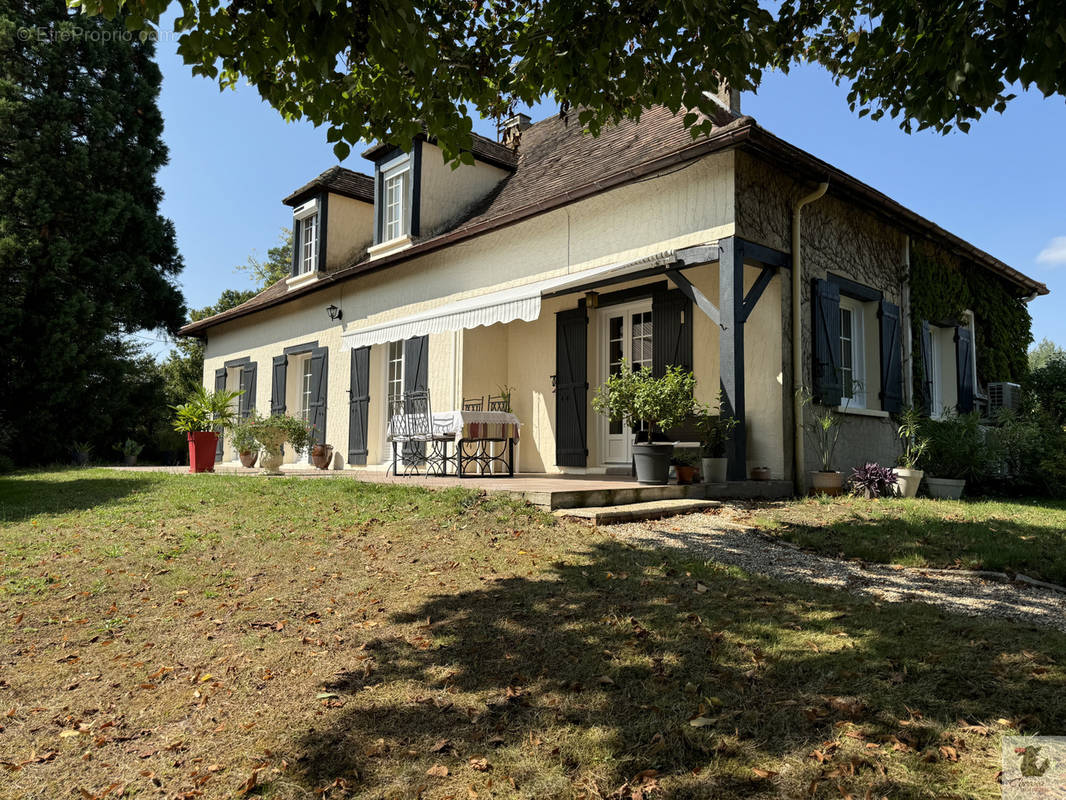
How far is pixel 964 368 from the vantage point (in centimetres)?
1121

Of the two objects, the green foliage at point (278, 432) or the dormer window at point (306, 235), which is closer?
the green foliage at point (278, 432)

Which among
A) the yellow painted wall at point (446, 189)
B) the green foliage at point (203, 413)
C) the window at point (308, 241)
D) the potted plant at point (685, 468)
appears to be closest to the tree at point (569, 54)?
the potted plant at point (685, 468)

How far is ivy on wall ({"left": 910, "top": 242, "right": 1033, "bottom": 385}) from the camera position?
1022 cm

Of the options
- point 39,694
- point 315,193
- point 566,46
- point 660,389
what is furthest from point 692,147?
point 315,193

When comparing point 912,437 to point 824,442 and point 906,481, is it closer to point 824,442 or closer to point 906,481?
point 906,481

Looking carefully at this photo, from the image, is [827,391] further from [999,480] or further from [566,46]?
[566,46]

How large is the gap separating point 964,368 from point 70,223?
20.6m

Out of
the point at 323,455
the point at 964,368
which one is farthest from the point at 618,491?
the point at 323,455

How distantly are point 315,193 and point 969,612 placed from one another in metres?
13.5

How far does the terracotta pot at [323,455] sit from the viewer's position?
42.3 ft

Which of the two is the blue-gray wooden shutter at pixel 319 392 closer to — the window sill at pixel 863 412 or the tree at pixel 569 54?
the tree at pixel 569 54

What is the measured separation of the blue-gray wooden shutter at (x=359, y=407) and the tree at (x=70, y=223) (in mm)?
9683

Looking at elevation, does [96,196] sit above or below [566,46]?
above

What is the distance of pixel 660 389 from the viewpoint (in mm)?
7109
